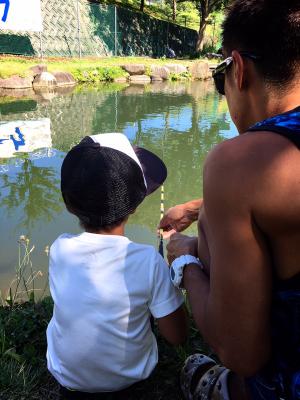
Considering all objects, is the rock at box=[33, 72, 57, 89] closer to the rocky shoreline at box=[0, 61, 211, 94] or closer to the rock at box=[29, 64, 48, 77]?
the rocky shoreline at box=[0, 61, 211, 94]

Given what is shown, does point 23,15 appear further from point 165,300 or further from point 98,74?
point 165,300

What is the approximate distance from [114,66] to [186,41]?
14153 mm

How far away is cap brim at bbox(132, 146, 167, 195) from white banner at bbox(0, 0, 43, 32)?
13.9 metres

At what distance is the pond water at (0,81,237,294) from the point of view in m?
3.85

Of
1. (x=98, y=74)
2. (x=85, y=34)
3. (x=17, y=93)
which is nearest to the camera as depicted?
(x=17, y=93)

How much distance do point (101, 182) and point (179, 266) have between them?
0.38 meters

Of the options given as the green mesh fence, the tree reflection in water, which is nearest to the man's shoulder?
the tree reflection in water

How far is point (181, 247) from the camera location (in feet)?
5.06

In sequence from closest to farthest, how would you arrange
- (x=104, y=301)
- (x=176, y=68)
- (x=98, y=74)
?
(x=104, y=301) < (x=98, y=74) < (x=176, y=68)

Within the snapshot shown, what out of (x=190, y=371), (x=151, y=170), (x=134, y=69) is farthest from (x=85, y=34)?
(x=190, y=371)

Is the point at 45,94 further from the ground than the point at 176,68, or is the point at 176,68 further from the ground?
the point at 176,68

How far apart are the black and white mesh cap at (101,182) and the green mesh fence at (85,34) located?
53.0 feet

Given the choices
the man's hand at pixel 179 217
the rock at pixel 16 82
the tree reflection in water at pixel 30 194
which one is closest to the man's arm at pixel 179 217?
the man's hand at pixel 179 217

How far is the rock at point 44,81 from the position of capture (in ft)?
41.8
